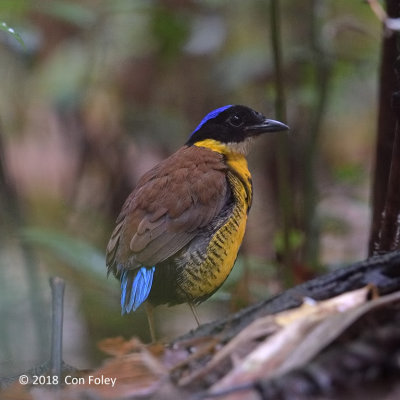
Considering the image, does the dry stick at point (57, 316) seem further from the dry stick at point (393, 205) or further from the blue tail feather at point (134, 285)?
the dry stick at point (393, 205)

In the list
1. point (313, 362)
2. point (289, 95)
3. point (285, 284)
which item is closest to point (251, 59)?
point (289, 95)

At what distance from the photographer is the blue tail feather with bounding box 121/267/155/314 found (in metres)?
2.96

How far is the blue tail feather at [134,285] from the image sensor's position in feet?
9.70

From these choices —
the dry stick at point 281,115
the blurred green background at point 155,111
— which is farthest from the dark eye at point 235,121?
the blurred green background at point 155,111

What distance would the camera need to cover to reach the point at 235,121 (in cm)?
368

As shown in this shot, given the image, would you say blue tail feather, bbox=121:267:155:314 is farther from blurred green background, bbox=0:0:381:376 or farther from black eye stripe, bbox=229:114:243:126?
blurred green background, bbox=0:0:381:376

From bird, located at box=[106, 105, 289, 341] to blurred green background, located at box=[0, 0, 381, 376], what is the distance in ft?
3.20

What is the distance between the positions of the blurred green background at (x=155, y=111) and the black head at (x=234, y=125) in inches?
24.2

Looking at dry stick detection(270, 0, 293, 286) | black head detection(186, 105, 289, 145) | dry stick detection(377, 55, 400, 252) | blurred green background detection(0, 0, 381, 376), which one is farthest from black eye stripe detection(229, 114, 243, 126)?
dry stick detection(377, 55, 400, 252)

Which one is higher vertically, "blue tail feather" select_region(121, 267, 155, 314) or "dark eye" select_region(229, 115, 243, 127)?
"dark eye" select_region(229, 115, 243, 127)

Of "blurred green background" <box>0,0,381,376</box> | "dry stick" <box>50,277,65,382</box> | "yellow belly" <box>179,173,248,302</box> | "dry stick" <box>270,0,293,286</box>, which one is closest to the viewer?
"dry stick" <box>50,277,65,382</box>

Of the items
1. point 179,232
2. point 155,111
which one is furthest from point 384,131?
point 155,111

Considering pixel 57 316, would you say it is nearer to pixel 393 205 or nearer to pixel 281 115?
pixel 393 205

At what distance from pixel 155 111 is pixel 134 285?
11.6 ft
